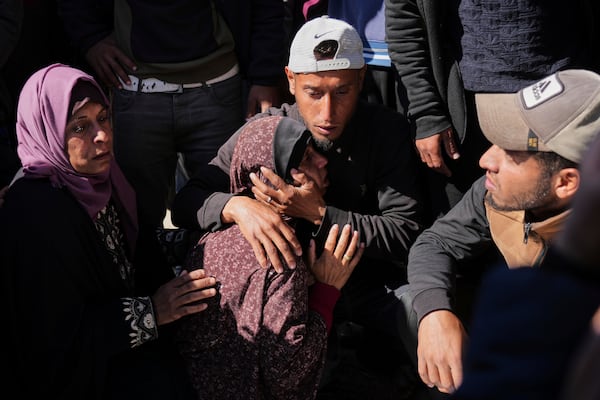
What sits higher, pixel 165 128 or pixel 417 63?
pixel 417 63

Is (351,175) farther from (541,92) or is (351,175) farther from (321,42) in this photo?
(541,92)

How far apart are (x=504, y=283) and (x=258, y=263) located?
1777mm

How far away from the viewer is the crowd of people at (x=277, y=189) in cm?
262

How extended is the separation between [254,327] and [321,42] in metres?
1.19

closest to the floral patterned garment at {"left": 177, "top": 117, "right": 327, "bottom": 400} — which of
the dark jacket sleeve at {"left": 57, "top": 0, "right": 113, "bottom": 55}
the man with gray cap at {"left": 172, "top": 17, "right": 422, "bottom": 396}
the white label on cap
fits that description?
the man with gray cap at {"left": 172, "top": 17, "right": 422, "bottom": 396}

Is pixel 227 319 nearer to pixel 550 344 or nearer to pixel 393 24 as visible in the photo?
pixel 393 24

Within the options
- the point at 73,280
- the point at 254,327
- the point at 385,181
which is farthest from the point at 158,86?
the point at 254,327

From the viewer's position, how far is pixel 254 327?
2.64 metres

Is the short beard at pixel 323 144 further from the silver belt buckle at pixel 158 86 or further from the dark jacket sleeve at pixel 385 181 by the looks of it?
the silver belt buckle at pixel 158 86

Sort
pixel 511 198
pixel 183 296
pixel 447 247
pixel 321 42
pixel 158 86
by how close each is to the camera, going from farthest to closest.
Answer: pixel 158 86, pixel 321 42, pixel 447 247, pixel 183 296, pixel 511 198

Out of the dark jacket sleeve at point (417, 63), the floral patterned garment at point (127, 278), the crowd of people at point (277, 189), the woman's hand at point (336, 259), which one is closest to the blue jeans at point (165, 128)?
the crowd of people at point (277, 189)

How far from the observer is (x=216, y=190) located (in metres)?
3.29

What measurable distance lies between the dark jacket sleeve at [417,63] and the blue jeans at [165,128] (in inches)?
34.3

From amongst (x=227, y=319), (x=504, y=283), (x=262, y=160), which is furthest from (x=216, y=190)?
(x=504, y=283)
